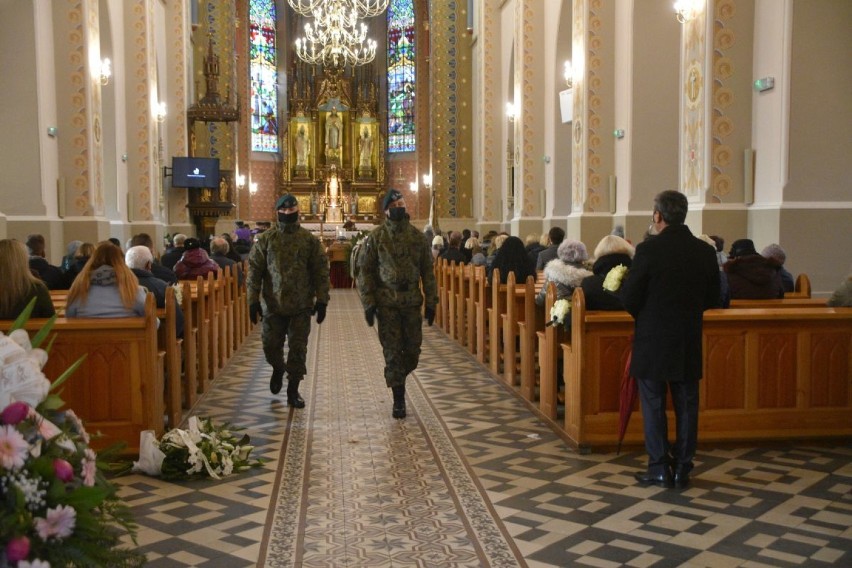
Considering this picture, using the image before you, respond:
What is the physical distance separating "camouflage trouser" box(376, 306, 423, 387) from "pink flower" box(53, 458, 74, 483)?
505 centimetres

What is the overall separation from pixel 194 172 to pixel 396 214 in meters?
15.2

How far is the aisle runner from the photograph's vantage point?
13.6 feet

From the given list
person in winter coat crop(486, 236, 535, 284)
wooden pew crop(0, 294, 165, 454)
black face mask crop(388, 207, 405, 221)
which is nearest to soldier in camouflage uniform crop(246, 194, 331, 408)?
black face mask crop(388, 207, 405, 221)

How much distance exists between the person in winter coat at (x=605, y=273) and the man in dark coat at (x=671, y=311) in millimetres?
1038

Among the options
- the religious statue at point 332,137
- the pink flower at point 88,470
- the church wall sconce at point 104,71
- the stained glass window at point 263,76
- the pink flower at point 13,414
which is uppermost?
the stained glass window at point 263,76

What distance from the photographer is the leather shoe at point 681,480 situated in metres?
5.14

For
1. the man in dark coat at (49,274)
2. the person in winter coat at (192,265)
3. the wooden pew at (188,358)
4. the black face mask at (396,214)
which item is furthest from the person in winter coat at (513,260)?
the man in dark coat at (49,274)

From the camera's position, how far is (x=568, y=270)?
275 inches

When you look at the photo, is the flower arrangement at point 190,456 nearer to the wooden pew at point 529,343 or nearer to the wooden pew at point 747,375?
the wooden pew at point 747,375

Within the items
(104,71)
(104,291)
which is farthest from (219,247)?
(104,291)

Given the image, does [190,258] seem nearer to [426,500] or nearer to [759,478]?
[426,500]

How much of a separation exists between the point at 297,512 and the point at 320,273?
299 centimetres

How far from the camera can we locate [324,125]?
3362cm

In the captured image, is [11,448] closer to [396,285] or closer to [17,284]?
[17,284]
